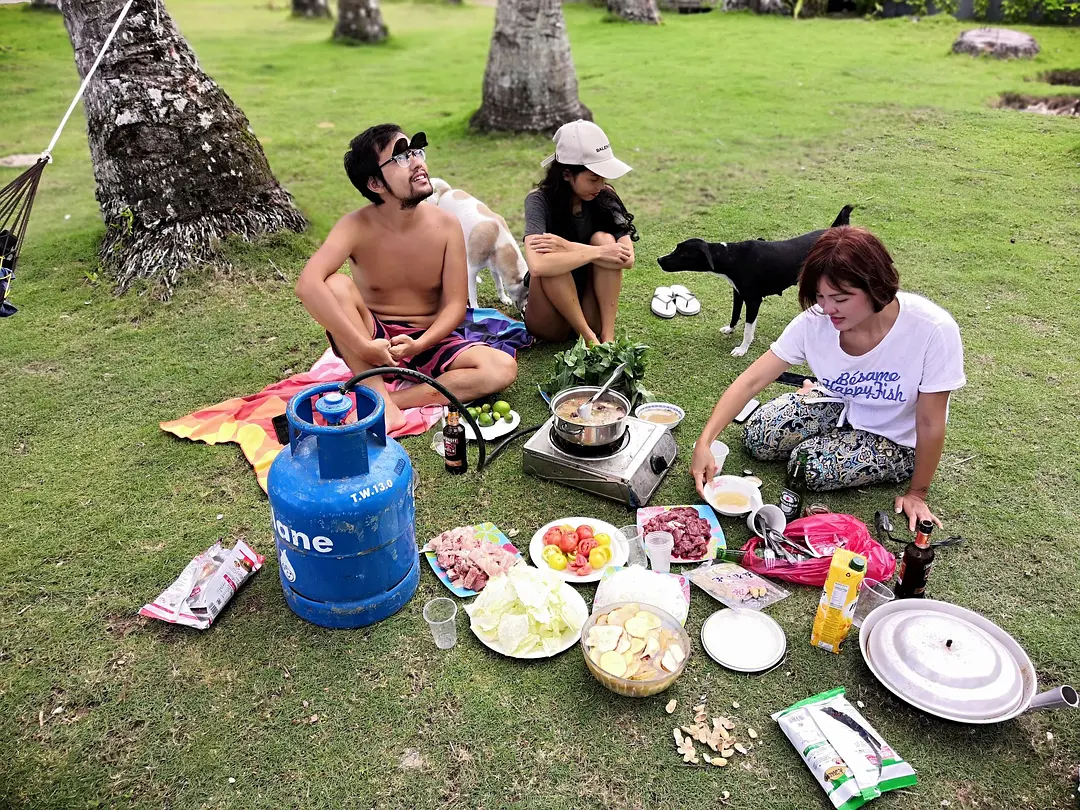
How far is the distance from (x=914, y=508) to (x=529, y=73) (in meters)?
7.23

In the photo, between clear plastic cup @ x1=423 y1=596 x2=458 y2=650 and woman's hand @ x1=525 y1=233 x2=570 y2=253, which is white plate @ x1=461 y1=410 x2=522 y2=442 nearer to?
woman's hand @ x1=525 y1=233 x2=570 y2=253

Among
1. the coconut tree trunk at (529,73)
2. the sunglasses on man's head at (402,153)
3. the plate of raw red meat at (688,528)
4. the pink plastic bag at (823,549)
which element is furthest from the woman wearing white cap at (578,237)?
the coconut tree trunk at (529,73)

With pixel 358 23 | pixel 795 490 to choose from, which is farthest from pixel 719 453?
pixel 358 23

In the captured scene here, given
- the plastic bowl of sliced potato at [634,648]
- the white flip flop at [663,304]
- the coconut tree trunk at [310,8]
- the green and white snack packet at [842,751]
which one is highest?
the coconut tree trunk at [310,8]

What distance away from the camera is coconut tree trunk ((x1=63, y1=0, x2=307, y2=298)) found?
222 inches

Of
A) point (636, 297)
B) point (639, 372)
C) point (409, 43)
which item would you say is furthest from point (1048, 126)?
point (409, 43)

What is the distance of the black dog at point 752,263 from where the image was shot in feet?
16.0

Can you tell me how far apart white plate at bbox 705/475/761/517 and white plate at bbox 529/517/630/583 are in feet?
1.82

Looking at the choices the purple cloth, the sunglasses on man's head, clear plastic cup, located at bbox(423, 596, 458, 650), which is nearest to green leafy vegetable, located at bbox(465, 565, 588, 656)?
clear plastic cup, located at bbox(423, 596, 458, 650)

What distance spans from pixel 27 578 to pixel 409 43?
1532 centimetres

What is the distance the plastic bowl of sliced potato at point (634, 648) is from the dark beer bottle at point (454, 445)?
129 centimetres

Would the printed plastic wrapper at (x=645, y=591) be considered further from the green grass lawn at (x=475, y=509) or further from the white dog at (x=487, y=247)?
the white dog at (x=487, y=247)

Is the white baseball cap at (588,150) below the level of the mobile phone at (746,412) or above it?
above

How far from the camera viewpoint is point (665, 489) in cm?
397
